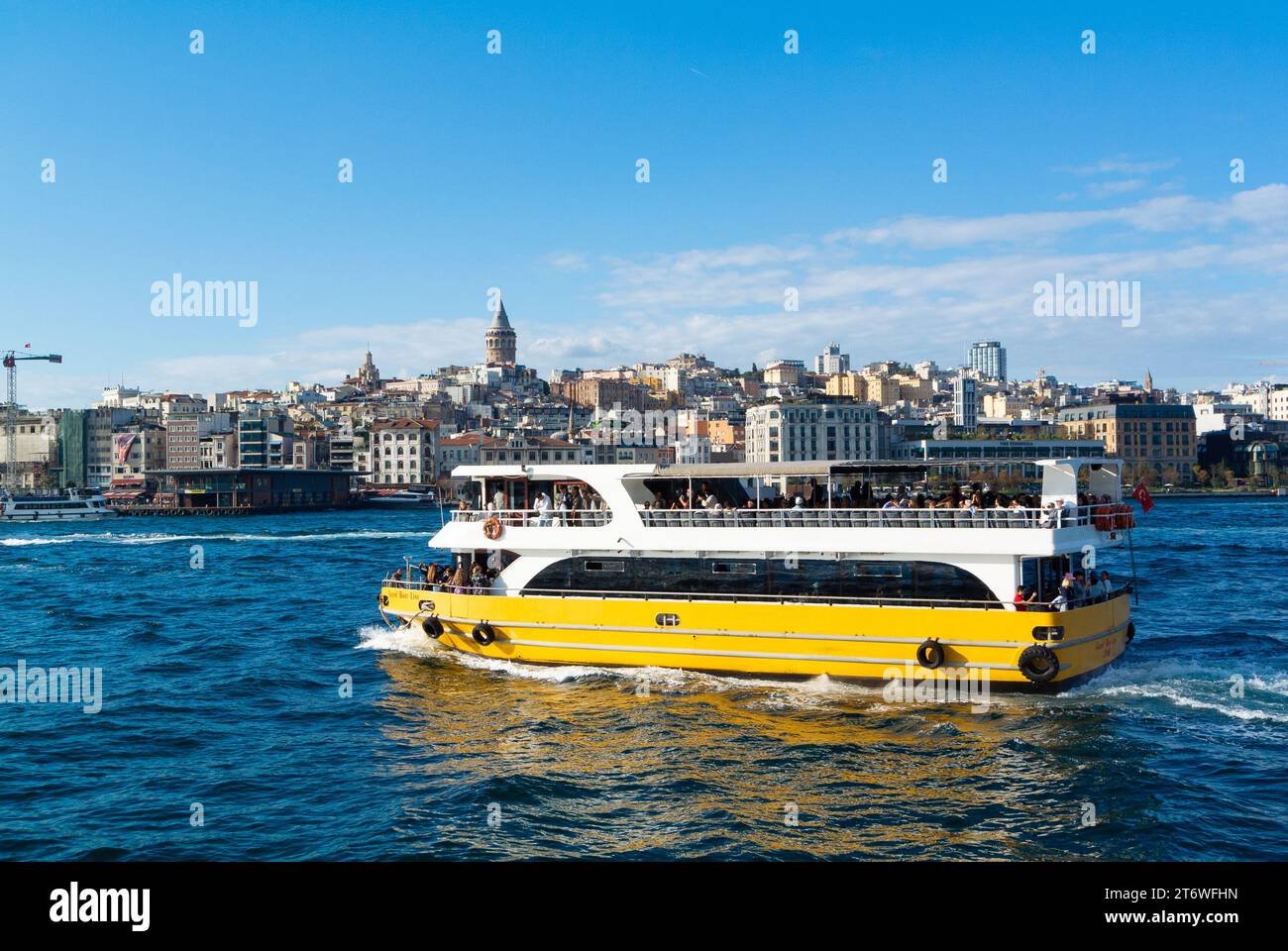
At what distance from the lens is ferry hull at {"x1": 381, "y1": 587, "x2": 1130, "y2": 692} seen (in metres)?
16.3

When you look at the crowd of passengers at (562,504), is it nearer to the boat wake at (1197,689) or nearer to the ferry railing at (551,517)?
the ferry railing at (551,517)

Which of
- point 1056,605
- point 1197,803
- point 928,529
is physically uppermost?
point 928,529

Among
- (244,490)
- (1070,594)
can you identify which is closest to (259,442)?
(244,490)

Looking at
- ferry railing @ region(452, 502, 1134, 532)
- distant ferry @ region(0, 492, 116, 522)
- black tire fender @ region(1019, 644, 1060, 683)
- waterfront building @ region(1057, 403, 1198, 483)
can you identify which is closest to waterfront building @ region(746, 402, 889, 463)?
waterfront building @ region(1057, 403, 1198, 483)

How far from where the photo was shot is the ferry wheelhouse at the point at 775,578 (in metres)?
16.6

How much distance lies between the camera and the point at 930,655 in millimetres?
16422

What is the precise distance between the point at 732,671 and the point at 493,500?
6250 millimetres

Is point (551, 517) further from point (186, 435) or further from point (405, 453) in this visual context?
point (186, 435)
